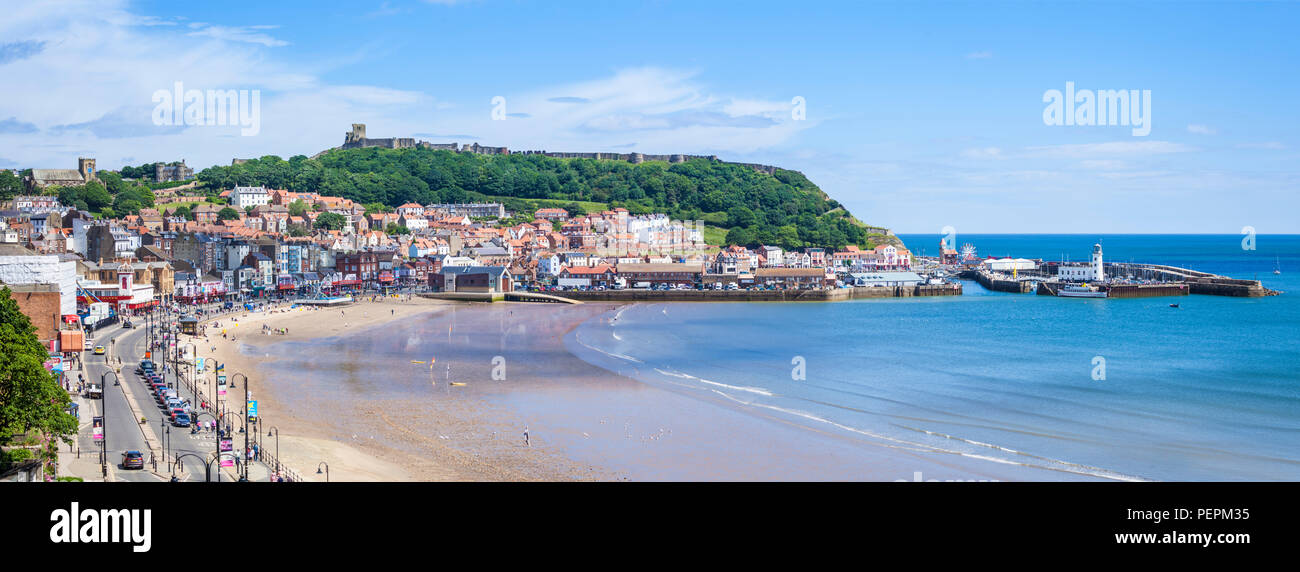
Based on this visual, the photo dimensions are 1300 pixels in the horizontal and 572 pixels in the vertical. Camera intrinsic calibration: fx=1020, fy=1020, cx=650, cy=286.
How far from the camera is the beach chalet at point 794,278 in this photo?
7869 centimetres

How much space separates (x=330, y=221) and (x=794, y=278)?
44.8m

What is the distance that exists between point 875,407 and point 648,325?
26.4m

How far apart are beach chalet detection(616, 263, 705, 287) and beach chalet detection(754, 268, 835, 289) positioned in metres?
4.94

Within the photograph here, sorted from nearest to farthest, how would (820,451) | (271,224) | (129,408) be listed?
(820,451) → (129,408) → (271,224)

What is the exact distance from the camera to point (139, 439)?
20.2 metres

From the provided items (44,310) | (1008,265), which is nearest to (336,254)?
(44,310)

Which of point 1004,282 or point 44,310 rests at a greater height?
point 44,310

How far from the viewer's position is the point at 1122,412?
26875mm

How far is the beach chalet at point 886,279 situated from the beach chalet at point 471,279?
2927 cm

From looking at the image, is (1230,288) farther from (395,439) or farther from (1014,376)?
(395,439)

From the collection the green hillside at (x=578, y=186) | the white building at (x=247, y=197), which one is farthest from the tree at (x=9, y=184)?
the green hillside at (x=578, y=186)
